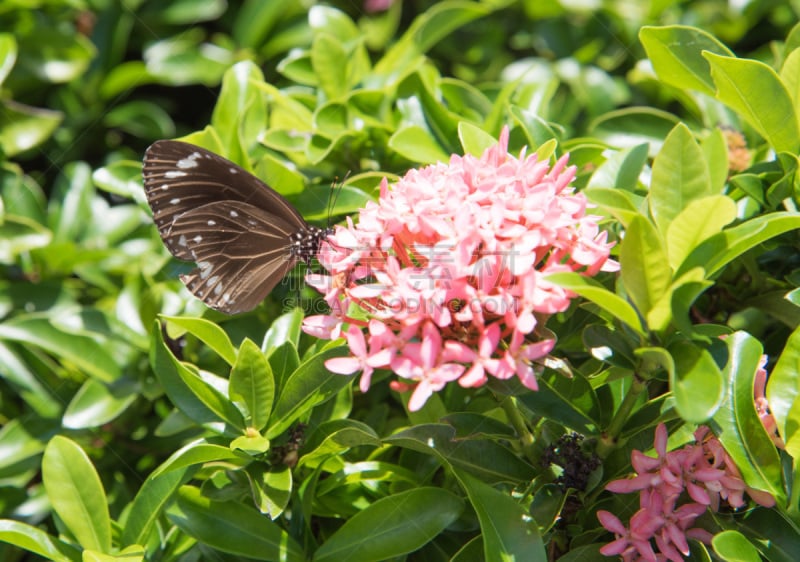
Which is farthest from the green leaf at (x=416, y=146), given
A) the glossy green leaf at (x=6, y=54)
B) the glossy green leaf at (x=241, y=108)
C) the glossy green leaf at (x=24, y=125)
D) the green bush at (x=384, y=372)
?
the glossy green leaf at (x=24, y=125)

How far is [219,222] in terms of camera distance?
6.56 feet

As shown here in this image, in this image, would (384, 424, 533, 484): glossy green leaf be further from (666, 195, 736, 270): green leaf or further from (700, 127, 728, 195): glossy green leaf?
(700, 127, 728, 195): glossy green leaf

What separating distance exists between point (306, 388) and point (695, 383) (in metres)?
0.72

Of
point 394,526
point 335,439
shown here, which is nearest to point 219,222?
point 335,439

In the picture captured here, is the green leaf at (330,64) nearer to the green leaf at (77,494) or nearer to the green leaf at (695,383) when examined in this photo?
the green leaf at (77,494)

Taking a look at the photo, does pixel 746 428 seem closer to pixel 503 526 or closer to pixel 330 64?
pixel 503 526

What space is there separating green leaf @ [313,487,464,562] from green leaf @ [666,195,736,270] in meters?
0.63

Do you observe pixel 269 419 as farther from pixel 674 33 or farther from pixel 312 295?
pixel 674 33

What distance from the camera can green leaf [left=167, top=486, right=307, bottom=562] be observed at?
1.52 metres

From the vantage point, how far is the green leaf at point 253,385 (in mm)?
1479

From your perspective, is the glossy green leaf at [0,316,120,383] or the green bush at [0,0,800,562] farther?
the glossy green leaf at [0,316,120,383]

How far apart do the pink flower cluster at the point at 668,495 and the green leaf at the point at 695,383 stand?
21 centimetres

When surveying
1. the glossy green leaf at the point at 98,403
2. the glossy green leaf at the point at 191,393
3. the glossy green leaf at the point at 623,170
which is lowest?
the glossy green leaf at the point at 98,403

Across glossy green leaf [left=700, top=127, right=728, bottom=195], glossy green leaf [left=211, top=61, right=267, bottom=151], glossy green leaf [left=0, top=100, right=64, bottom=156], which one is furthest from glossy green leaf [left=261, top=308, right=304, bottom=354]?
glossy green leaf [left=0, top=100, right=64, bottom=156]
